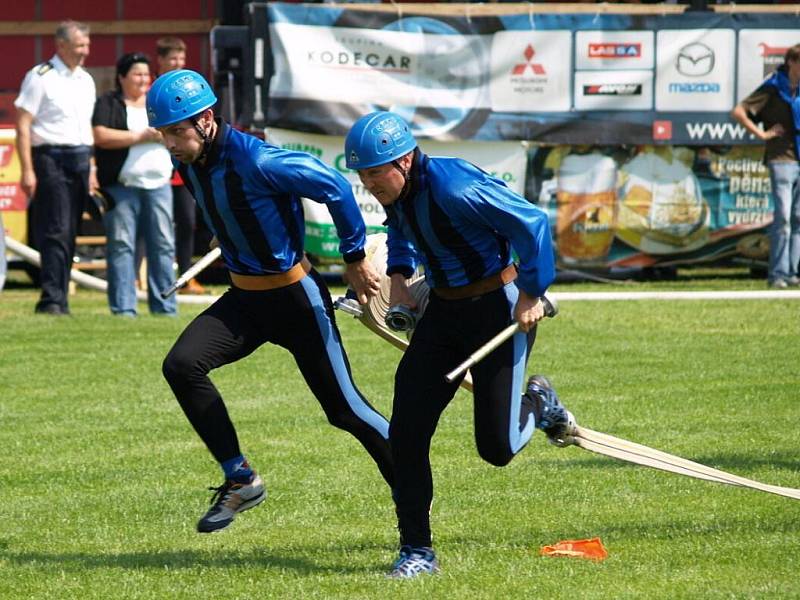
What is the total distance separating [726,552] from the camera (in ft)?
19.1

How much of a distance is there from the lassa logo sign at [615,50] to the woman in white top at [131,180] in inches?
185

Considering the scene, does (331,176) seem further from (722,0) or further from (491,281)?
(722,0)

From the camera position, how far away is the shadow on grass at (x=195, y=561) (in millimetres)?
5742

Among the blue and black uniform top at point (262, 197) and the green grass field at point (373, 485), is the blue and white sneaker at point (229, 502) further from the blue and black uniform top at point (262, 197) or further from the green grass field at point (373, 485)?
the blue and black uniform top at point (262, 197)

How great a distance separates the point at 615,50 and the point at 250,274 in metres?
9.43

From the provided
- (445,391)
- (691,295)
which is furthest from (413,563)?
(691,295)

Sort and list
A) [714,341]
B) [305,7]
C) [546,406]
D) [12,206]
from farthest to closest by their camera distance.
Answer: [12,206]
[305,7]
[714,341]
[546,406]

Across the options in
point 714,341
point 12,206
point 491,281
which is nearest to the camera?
point 491,281

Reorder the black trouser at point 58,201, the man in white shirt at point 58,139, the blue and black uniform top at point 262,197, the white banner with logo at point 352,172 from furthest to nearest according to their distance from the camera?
the white banner with logo at point 352,172
the black trouser at point 58,201
the man in white shirt at point 58,139
the blue and black uniform top at point 262,197

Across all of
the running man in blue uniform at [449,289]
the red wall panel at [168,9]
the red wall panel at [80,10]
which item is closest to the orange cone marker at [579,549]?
the running man in blue uniform at [449,289]

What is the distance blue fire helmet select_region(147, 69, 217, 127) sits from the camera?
231 inches

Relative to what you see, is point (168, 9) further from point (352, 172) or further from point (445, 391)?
point (445, 391)

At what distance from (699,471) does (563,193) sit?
916 centimetres

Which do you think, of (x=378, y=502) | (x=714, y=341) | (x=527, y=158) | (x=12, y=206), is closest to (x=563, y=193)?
(x=527, y=158)
